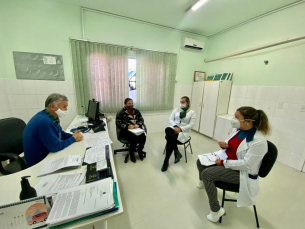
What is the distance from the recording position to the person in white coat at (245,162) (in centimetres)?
117

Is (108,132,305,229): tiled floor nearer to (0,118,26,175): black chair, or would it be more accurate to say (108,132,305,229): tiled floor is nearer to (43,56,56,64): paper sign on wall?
(0,118,26,175): black chair

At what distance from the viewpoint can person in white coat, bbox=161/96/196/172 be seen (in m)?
2.22

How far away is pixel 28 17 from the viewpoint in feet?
7.64

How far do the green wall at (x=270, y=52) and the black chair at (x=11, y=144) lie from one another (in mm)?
4144

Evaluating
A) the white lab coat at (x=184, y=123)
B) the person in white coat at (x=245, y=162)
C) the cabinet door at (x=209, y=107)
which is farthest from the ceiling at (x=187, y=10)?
the person in white coat at (x=245, y=162)

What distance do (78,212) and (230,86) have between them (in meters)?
3.79

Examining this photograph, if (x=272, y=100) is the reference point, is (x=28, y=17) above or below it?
above

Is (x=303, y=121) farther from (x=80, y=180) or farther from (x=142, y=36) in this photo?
(x=142, y=36)

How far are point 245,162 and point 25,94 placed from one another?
12.2ft

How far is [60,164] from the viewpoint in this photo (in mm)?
1019

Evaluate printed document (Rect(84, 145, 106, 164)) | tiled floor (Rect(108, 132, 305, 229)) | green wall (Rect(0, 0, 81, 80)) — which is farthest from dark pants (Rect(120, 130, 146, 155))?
green wall (Rect(0, 0, 81, 80))

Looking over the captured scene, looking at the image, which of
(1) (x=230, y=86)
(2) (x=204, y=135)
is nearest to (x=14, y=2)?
(1) (x=230, y=86)

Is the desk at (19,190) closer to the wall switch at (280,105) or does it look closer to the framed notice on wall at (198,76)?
the wall switch at (280,105)

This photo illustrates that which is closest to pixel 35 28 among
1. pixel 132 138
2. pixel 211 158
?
pixel 132 138
